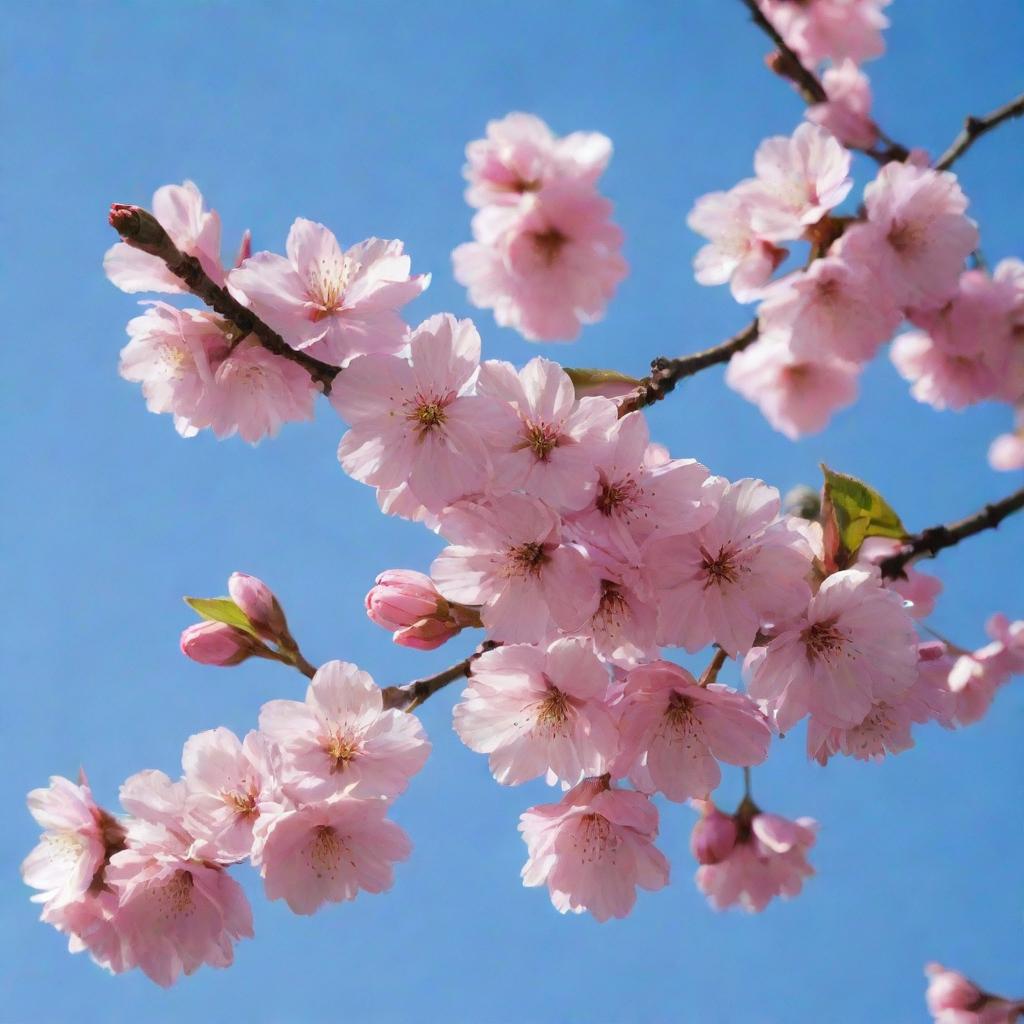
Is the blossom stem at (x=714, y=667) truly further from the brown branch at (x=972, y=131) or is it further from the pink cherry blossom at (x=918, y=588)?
the brown branch at (x=972, y=131)

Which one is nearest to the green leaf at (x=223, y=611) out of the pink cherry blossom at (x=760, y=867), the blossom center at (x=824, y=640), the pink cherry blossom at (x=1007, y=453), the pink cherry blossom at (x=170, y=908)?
the pink cherry blossom at (x=170, y=908)

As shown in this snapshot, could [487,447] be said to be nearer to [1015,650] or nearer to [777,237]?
[777,237]

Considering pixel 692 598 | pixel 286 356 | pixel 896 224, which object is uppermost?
pixel 896 224

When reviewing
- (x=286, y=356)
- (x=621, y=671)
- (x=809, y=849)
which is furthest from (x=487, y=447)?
(x=809, y=849)

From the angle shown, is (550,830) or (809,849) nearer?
(550,830)

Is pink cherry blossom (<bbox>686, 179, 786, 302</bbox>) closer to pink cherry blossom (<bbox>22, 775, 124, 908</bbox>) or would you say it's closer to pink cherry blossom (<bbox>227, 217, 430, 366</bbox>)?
pink cherry blossom (<bbox>227, 217, 430, 366</bbox>)

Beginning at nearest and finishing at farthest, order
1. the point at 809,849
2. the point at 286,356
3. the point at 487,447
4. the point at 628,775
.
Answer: the point at 487,447 < the point at 286,356 < the point at 628,775 < the point at 809,849

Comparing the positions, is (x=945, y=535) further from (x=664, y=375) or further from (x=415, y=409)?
(x=415, y=409)
